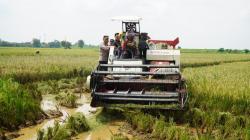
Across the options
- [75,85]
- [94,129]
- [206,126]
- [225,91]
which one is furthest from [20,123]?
[75,85]

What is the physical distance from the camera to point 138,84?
993 cm

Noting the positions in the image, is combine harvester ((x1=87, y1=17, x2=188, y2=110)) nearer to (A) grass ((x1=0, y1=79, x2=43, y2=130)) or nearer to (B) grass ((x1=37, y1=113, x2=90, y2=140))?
(B) grass ((x1=37, y1=113, x2=90, y2=140))

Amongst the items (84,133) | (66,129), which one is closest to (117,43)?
(84,133)

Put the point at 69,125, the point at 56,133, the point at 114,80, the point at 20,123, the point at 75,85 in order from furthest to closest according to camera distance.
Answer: the point at 75,85 < the point at 114,80 < the point at 20,123 < the point at 69,125 < the point at 56,133

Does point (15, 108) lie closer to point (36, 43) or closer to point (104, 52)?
point (104, 52)

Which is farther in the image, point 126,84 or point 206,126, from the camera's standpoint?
point 126,84

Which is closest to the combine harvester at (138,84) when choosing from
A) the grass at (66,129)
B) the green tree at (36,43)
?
the grass at (66,129)

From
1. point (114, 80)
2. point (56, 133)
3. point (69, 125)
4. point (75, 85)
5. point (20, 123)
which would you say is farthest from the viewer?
point (75, 85)

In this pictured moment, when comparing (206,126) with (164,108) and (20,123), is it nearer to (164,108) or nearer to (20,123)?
(164,108)

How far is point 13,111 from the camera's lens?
8.18 m

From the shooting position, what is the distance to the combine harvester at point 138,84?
8734mm

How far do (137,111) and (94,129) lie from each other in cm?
106

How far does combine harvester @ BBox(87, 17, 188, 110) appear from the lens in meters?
8.73

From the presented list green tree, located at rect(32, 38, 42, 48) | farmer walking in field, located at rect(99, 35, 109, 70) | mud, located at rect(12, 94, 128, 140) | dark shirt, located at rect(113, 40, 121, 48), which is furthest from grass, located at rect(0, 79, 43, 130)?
green tree, located at rect(32, 38, 42, 48)
